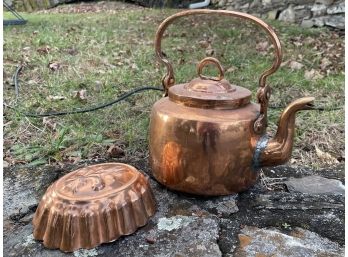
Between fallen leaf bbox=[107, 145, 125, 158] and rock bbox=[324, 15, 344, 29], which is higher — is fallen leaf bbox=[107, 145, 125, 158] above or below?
below

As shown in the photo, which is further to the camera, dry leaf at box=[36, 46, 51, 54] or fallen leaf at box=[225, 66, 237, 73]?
dry leaf at box=[36, 46, 51, 54]

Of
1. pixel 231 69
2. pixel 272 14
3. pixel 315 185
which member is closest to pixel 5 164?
pixel 315 185

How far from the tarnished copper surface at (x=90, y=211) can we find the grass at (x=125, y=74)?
0.68 m

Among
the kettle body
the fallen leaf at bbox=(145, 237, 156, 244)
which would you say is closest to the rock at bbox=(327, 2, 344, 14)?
the kettle body

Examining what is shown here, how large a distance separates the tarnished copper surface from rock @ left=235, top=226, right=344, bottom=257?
0.35 meters

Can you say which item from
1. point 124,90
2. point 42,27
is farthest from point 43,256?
point 42,27

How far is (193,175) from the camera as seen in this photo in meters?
1.50

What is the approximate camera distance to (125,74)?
3416mm

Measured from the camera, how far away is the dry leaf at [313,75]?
11.2 ft

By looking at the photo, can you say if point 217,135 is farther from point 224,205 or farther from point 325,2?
point 325,2

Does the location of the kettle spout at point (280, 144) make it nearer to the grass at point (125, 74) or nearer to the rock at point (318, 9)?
the grass at point (125, 74)

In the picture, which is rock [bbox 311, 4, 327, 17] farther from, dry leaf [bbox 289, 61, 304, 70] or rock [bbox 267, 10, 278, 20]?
dry leaf [bbox 289, 61, 304, 70]

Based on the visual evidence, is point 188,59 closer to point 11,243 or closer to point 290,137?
point 290,137

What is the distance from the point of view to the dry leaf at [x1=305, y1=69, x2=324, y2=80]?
3.41 m
